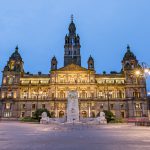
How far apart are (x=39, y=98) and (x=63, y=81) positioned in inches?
494

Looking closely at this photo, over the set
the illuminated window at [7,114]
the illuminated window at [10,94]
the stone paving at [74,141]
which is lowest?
the illuminated window at [7,114]

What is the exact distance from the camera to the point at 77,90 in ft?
282

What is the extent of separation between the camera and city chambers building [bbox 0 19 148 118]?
8425cm

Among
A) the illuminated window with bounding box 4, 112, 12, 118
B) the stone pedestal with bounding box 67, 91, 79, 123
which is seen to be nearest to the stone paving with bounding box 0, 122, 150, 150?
the stone pedestal with bounding box 67, 91, 79, 123

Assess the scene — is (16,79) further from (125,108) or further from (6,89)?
(125,108)

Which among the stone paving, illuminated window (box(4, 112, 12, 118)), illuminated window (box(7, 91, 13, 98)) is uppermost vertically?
illuminated window (box(7, 91, 13, 98))

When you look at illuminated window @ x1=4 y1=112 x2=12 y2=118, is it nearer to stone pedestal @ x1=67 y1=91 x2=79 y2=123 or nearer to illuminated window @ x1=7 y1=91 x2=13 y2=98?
illuminated window @ x1=7 y1=91 x2=13 y2=98

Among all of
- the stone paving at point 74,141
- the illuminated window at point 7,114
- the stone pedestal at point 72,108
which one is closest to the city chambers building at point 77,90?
the illuminated window at point 7,114

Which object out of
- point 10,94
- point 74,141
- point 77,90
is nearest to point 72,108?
point 74,141

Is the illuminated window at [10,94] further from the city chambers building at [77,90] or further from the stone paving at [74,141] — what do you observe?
the stone paving at [74,141]

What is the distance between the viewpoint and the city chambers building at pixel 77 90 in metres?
84.2

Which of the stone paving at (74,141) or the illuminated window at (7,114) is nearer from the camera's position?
the stone paving at (74,141)

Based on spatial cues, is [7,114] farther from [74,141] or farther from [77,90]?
[74,141]

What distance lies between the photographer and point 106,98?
86.9 metres
